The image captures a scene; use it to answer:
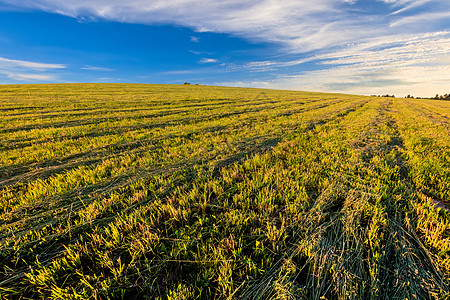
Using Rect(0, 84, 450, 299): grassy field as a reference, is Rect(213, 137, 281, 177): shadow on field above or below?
above

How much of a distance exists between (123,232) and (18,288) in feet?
3.02

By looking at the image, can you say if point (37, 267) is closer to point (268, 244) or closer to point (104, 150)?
point (268, 244)

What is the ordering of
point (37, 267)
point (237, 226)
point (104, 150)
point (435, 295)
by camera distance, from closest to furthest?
point (435, 295), point (37, 267), point (237, 226), point (104, 150)

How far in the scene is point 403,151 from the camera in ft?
16.0

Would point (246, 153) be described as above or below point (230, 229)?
above

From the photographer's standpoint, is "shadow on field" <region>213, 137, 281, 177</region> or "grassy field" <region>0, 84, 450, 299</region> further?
"shadow on field" <region>213, 137, 281, 177</region>

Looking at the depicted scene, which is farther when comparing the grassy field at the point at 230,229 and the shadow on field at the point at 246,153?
the shadow on field at the point at 246,153

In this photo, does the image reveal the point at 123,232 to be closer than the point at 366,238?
No

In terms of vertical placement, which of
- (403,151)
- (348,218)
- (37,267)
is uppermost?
(403,151)

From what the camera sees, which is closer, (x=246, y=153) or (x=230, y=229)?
(x=230, y=229)

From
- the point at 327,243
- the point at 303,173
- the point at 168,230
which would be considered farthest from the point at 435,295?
the point at 168,230

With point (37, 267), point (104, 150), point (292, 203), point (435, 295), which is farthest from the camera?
point (104, 150)

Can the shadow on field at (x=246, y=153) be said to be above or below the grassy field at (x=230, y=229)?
above

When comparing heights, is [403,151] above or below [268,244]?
above
